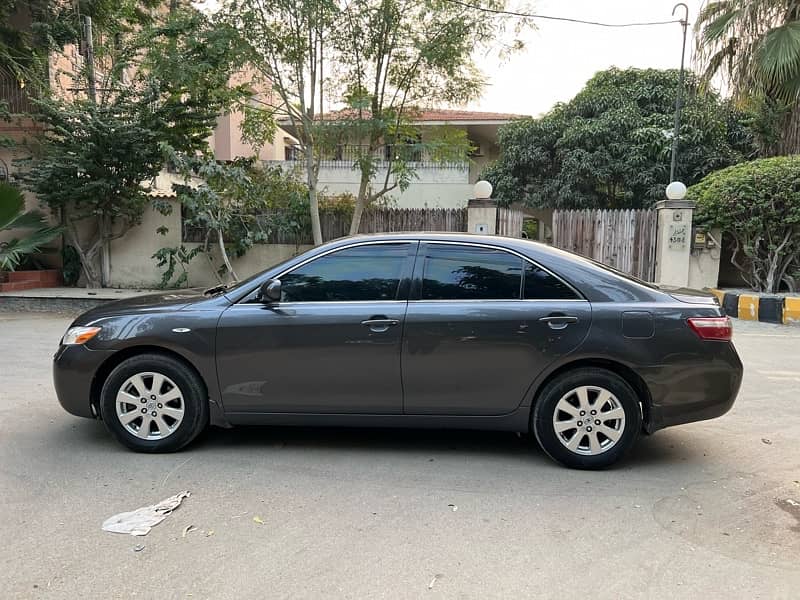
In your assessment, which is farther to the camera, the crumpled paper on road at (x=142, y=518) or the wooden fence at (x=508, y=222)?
the wooden fence at (x=508, y=222)

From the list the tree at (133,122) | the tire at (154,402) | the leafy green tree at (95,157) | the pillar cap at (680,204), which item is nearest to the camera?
the tire at (154,402)

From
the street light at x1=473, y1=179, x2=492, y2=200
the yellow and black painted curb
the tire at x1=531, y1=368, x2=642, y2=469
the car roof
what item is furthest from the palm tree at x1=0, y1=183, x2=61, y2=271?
the yellow and black painted curb

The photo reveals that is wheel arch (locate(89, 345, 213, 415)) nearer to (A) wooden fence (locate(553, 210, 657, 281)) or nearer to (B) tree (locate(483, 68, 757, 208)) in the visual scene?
(A) wooden fence (locate(553, 210, 657, 281))

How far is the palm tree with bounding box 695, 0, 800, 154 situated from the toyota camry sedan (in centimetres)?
1056

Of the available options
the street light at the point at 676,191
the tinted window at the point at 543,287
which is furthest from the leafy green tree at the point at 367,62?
the tinted window at the point at 543,287

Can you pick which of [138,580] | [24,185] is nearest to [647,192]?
[24,185]

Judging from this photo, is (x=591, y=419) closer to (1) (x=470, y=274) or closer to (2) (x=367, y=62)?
(1) (x=470, y=274)

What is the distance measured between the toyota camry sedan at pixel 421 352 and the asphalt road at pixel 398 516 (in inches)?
12.3

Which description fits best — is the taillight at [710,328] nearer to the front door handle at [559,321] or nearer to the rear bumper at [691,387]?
the rear bumper at [691,387]

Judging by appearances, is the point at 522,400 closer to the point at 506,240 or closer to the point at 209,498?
the point at 506,240

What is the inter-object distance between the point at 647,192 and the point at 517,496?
16090 millimetres

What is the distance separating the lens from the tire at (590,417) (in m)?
4.03

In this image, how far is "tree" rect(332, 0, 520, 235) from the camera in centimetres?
1111

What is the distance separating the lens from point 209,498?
11.9 feet
